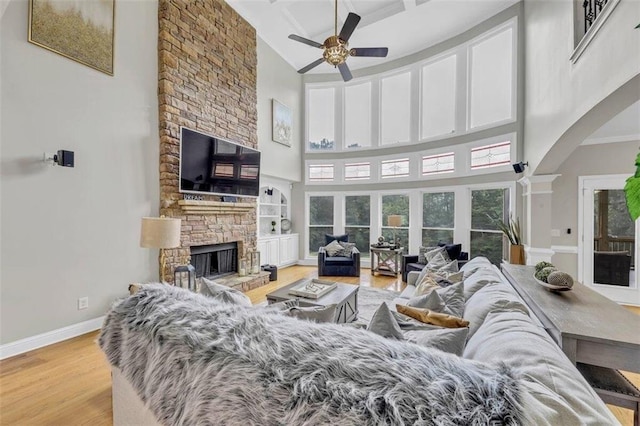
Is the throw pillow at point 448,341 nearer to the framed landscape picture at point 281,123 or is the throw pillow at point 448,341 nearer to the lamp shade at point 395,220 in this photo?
the lamp shade at point 395,220

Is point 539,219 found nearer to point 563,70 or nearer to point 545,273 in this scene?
point 563,70

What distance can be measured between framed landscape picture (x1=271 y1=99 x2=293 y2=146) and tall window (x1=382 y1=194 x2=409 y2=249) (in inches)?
116

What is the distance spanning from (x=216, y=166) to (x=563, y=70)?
4.82 meters

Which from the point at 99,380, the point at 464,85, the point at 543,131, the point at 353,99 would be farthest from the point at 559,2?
the point at 99,380

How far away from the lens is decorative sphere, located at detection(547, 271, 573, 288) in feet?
6.29

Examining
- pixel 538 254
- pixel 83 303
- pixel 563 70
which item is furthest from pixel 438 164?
pixel 83 303

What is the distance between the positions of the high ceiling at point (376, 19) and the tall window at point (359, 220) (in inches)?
146

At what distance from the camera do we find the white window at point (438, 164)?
609cm

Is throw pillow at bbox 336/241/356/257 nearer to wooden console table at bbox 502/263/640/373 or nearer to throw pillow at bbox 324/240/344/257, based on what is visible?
throw pillow at bbox 324/240/344/257

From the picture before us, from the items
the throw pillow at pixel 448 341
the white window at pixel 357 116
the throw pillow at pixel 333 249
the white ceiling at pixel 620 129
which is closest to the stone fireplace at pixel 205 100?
the throw pillow at pixel 333 249

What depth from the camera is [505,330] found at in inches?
51.5

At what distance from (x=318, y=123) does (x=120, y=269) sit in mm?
5881

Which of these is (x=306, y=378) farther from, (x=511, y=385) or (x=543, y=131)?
(x=543, y=131)

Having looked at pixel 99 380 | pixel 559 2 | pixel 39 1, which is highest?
pixel 559 2
